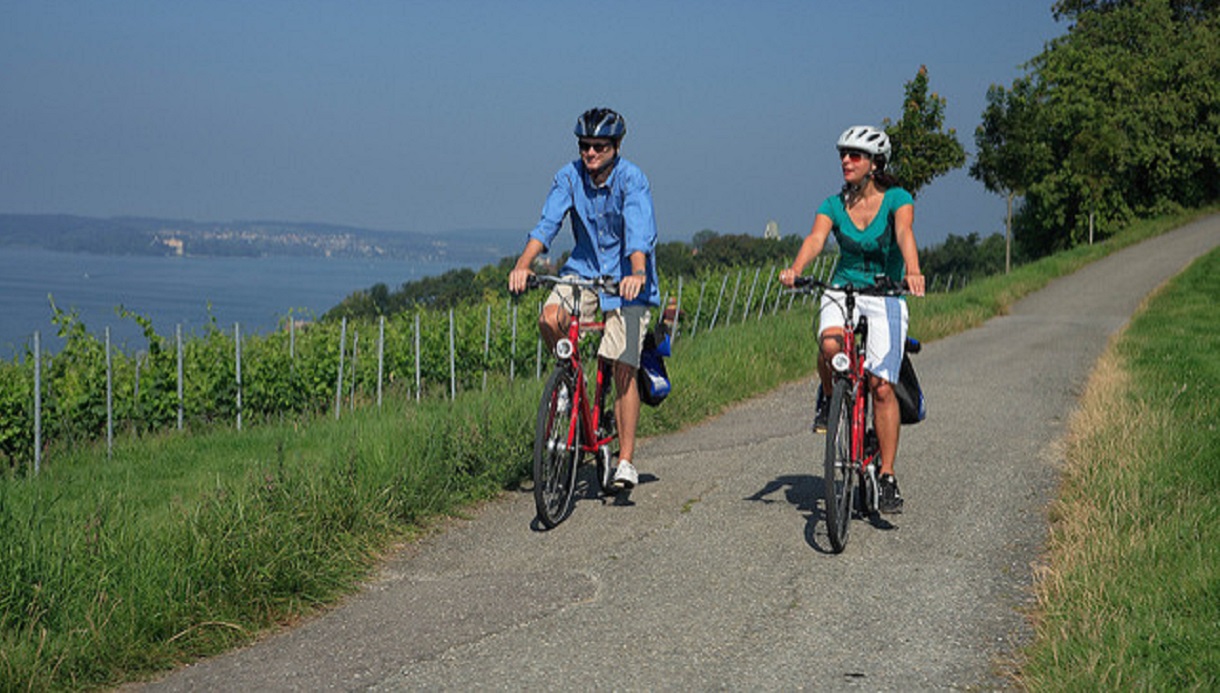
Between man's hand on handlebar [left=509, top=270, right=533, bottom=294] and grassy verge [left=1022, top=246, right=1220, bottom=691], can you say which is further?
man's hand on handlebar [left=509, top=270, right=533, bottom=294]

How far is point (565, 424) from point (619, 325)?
63 cm

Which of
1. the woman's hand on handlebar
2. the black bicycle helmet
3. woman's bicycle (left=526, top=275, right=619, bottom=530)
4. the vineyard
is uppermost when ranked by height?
the black bicycle helmet

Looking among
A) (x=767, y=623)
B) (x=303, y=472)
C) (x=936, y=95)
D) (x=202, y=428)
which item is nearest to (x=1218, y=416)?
(x=767, y=623)

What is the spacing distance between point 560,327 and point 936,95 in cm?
3215

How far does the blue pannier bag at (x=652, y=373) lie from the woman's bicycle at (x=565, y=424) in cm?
32

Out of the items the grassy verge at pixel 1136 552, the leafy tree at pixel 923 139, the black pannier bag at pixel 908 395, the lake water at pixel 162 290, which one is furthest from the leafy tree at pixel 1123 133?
the black pannier bag at pixel 908 395

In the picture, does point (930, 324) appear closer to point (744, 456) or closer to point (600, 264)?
point (744, 456)

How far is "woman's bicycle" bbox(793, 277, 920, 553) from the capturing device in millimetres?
5645

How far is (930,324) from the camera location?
18859 millimetres

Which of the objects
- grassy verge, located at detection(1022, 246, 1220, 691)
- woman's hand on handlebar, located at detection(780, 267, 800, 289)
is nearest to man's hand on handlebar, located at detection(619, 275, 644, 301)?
woman's hand on handlebar, located at detection(780, 267, 800, 289)

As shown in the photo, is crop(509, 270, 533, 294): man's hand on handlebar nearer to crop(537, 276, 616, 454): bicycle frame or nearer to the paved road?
crop(537, 276, 616, 454): bicycle frame

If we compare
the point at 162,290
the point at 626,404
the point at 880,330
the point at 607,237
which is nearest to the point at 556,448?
the point at 626,404

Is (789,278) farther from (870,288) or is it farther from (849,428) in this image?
(849,428)

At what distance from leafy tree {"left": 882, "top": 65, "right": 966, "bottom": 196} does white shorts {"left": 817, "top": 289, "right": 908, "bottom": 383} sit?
3106 cm
